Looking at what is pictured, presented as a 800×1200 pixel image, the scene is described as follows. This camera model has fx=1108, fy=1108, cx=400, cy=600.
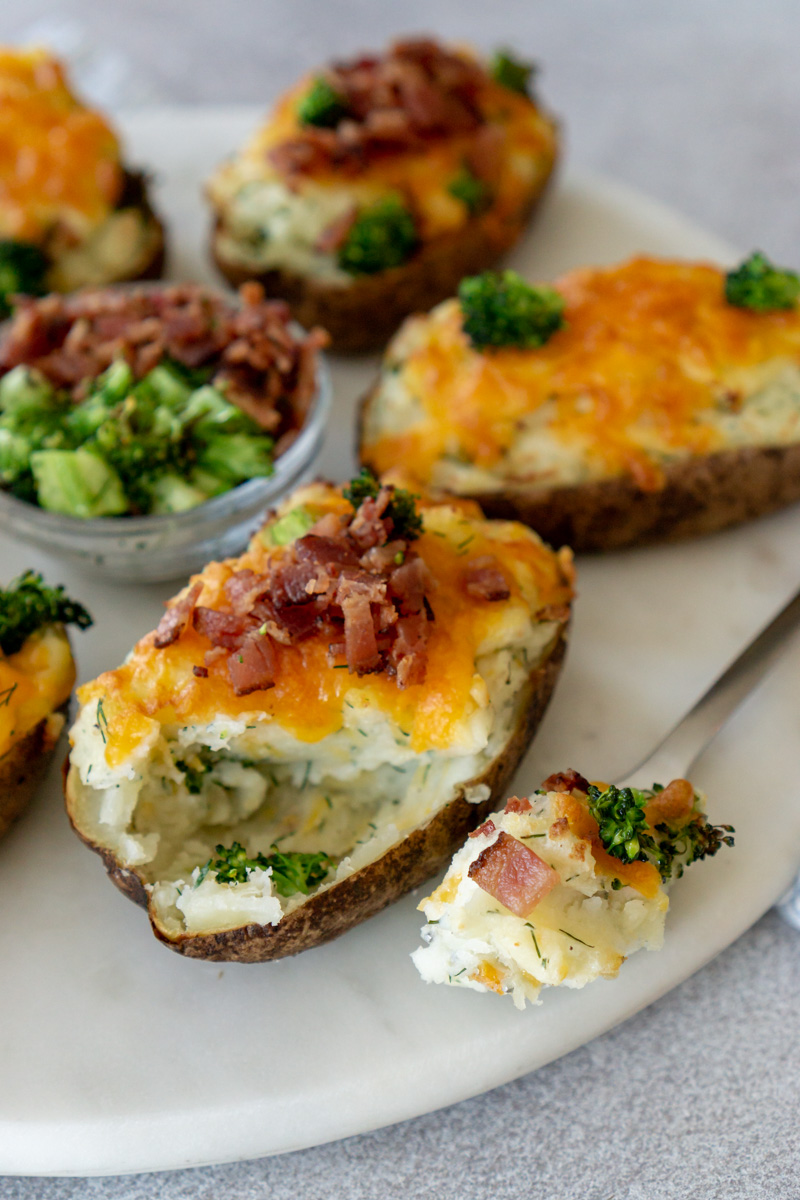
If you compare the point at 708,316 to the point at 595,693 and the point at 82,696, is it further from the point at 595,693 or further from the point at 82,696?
the point at 82,696

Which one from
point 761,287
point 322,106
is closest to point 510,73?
point 322,106

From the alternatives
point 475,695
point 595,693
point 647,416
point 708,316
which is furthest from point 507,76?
point 475,695

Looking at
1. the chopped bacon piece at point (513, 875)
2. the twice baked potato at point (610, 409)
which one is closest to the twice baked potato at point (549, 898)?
the chopped bacon piece at point (513, 875)

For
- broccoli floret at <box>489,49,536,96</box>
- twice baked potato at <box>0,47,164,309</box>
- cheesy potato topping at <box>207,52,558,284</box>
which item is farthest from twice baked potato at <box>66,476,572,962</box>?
broccoli floret at <box>489,49,536,96</box>

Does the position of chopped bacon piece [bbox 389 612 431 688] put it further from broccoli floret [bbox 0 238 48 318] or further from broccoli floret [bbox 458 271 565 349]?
broccoli floret [bbox 0 238 48 318]

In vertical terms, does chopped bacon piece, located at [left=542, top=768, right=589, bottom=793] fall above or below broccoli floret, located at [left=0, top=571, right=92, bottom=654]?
above

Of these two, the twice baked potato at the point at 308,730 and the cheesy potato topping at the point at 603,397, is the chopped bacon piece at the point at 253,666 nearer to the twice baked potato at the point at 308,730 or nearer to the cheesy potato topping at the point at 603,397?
the twice baked potato at the point at 308,730
